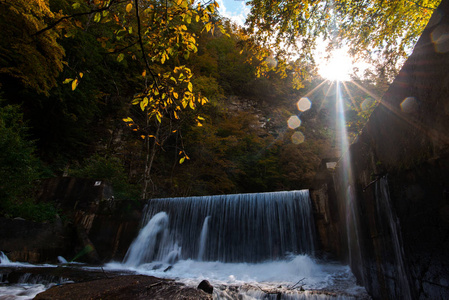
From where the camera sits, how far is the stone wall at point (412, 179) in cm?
184

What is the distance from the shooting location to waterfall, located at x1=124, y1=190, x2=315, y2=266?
6.83 meters

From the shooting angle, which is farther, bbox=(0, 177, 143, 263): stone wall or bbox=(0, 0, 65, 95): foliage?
bbox=(0, 0, 65, 95): foliage

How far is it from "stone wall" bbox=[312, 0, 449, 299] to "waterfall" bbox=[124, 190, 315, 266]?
347 cm

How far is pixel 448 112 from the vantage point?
1743 mm

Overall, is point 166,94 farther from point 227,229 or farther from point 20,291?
point 227,229

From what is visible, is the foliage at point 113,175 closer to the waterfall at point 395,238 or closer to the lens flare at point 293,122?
the waterfall at point 395,238

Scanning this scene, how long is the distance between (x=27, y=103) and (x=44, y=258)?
877 centimetres

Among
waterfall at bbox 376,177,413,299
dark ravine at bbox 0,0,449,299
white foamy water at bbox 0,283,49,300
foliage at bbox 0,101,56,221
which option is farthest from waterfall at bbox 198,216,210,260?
waterfall at bbox 376,177,413,299

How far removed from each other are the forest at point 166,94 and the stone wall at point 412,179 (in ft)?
6.18

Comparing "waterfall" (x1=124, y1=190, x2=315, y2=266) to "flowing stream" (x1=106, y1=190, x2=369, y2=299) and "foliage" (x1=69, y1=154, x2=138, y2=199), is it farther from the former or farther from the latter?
"foliage" (x1=69, y1=154, x2=138, y2=199)

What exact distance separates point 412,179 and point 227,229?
20.3 feet

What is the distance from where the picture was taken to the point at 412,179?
7.11 feet

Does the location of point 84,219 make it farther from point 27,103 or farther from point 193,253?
point 27,103

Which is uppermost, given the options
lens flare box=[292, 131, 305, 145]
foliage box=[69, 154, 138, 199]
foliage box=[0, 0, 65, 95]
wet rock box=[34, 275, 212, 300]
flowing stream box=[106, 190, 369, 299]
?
lens flare box=[292, 131, 305, 145]
